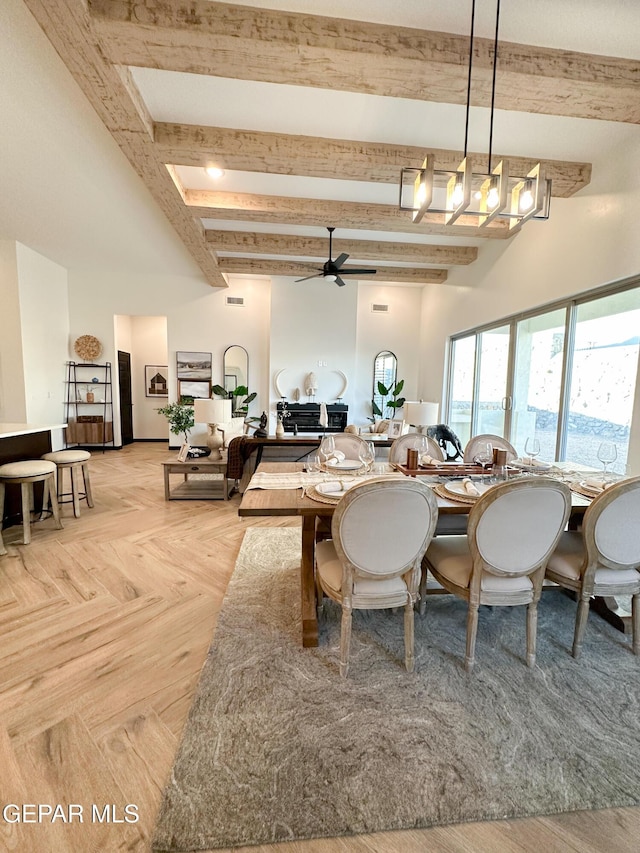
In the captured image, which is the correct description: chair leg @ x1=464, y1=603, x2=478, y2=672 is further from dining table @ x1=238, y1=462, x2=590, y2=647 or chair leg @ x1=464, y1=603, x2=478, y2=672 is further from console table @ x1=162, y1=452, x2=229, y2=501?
console table @ x1=162, y1=452, x2=229, y2=501

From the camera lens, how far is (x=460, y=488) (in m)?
2.10

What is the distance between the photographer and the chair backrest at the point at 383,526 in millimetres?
1615

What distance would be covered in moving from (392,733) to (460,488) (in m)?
1.19

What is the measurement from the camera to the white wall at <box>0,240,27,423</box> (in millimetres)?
5816

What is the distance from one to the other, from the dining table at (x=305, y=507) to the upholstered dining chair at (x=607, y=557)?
0.15m

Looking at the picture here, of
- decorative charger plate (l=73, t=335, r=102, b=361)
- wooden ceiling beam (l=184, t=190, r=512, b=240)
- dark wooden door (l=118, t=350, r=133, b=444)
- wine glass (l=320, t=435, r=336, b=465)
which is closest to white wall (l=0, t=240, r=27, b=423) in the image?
decorative charger plate (l=73, t=335, r=102, b=361)

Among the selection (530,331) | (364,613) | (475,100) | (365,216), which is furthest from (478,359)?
(364,613)

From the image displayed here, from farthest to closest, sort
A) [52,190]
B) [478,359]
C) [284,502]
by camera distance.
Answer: [478,359]
[52,190]
[284,502]

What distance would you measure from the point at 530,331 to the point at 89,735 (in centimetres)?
534

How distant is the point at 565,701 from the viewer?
5.55ft

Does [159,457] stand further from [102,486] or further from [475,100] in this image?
[475,100]

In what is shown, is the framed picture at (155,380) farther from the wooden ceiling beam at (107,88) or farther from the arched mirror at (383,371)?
the wooden ceiling beam at (107,88)

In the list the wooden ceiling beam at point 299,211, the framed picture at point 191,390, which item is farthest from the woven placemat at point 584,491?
the framed picture at point 191,390

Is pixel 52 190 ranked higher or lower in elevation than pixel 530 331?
higher
